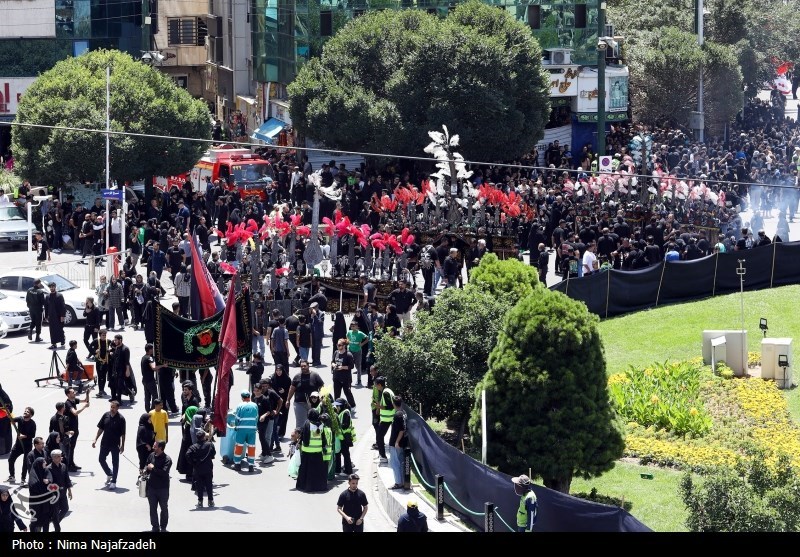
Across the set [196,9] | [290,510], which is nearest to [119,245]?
[290,510]

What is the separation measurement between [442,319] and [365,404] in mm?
3013

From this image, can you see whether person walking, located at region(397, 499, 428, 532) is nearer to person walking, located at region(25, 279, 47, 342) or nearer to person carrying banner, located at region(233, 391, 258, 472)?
person carrying banner, located at region(233, 391, 258, 472)

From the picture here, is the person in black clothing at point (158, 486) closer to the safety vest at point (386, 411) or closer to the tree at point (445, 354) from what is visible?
the safety vest at point (386, 411)

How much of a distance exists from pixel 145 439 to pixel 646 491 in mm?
6433

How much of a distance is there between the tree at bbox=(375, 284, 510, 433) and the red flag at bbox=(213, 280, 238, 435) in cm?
203

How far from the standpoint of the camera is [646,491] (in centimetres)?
2258

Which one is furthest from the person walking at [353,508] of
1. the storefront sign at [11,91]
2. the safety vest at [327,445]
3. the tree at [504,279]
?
the storefront sign at [11,91]

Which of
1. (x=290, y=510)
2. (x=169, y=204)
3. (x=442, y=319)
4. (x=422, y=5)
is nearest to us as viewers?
(x=290, y=510)

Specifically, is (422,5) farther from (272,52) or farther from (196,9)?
(196,9)

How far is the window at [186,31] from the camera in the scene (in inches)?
2990

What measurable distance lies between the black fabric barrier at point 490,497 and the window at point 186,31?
2185 inches

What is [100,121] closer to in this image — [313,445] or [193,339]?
[193,339]

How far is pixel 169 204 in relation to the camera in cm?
4372

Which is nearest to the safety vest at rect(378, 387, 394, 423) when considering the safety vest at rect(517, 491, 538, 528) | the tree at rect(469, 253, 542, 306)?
the tree at rect(469, 253, 542, 306)
